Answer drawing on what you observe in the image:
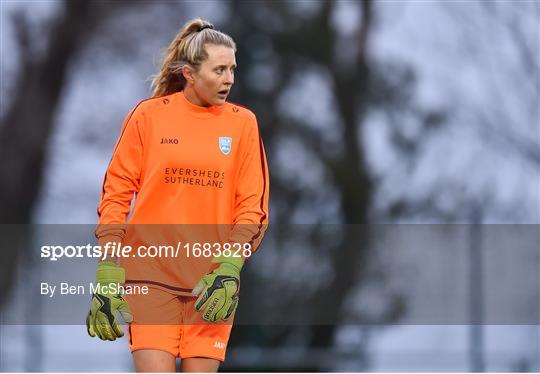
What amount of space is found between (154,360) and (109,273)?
0.99ft

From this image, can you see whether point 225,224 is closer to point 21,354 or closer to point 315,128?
point 21,354

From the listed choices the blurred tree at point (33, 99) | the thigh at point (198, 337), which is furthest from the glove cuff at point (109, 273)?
the blurred tree at point (33, 99)

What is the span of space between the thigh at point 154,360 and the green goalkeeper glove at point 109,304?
97 millimetres

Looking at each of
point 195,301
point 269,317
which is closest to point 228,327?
point 195,301

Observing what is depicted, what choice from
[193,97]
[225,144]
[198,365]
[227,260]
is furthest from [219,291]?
[193,97]

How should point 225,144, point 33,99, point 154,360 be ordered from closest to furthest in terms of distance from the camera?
point 154,360 → point 225,144 → point 33,99

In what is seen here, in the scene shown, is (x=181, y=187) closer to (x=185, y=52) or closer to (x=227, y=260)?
(x=227, y=260)

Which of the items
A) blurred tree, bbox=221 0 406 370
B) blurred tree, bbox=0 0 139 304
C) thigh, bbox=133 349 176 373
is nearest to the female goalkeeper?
thigh, bbox=133 349 176 373

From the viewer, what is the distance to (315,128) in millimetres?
9141

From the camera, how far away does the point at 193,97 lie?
3.86 metres

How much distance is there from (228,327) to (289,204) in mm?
4952

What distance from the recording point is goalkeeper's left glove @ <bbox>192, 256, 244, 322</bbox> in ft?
12.2

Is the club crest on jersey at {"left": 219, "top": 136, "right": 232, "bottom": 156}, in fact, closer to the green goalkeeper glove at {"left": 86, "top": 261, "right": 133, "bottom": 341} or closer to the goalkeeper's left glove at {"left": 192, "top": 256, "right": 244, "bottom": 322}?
the goalkeeper's left glove at {"left": 192, "top": 256, "right": 244, "bottom": 322}

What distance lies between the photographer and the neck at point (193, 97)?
3.86 metres
